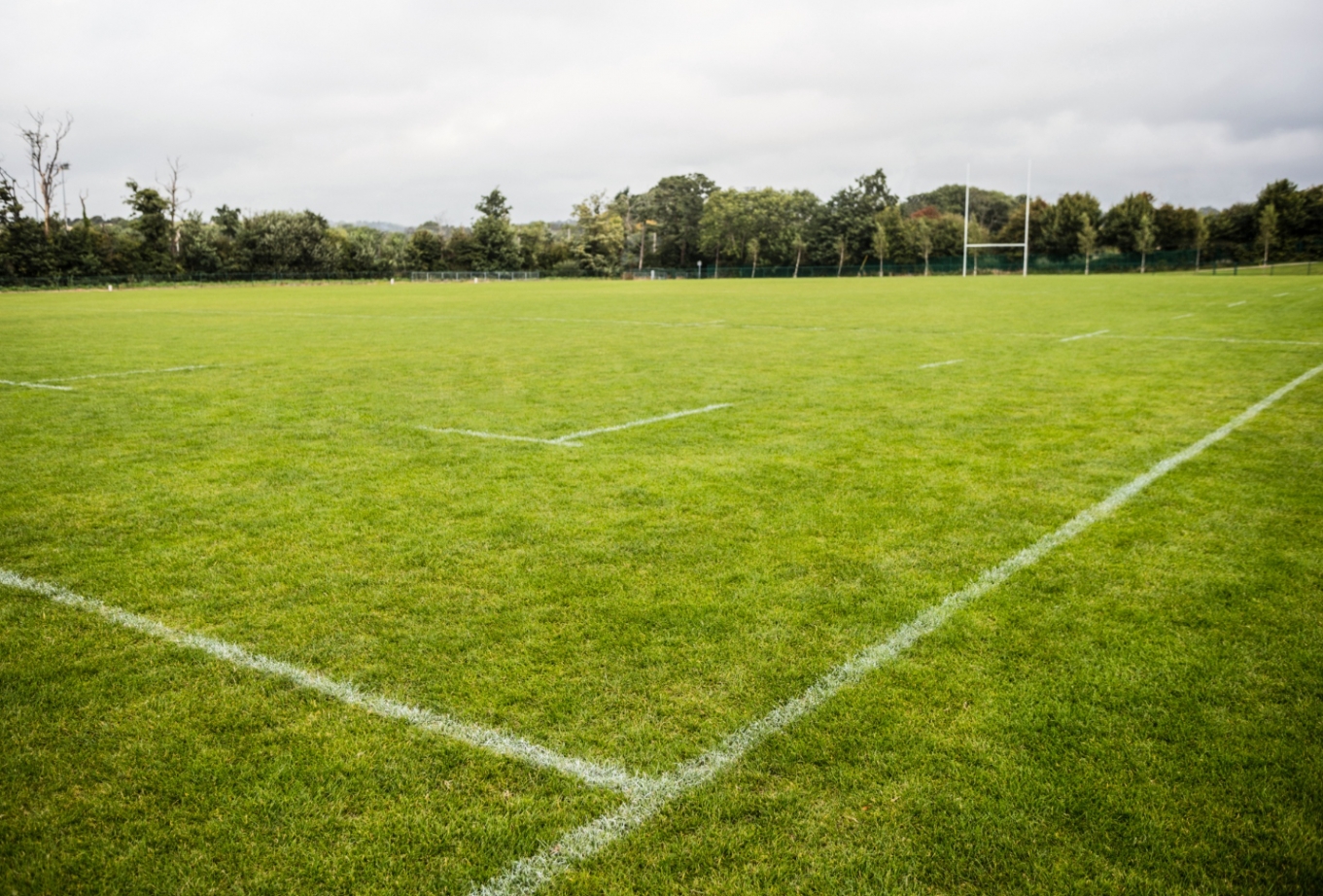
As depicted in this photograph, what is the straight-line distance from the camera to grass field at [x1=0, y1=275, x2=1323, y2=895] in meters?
2.24

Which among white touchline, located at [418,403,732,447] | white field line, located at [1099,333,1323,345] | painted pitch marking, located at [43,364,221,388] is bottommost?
white touchline, located at [418,403,732,447]

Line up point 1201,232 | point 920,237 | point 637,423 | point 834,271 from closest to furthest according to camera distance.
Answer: point 637,423, point 1201,232, point 920,237, point 834,271

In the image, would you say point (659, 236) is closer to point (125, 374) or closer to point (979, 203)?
point (979, 203)

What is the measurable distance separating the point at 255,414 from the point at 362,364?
3.99m

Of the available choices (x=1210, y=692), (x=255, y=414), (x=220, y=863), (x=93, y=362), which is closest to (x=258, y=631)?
(x=220, y=863)

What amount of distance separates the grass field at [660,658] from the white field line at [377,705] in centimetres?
2

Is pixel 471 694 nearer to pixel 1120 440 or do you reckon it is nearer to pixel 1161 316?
pixel 1120 440

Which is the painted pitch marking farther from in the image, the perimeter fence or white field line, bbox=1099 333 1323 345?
the perimeter fence

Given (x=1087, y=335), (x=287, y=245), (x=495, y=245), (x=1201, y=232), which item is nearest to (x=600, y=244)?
(x=495, y=245)

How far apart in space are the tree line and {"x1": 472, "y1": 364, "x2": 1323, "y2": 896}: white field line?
67.0 meters

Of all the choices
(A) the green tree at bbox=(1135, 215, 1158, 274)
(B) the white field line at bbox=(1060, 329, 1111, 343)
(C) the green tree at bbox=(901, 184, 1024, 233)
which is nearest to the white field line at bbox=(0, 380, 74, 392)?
(B) the white field line at bbox=(1060, 329, 1111, 343)

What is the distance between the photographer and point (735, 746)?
2668 mm

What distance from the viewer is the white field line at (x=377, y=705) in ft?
8.33

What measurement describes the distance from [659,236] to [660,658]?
12229 cm
